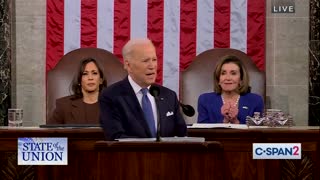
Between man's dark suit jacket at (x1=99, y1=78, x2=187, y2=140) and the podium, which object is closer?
the podium

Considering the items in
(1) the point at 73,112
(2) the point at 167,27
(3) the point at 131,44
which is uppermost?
(2) the point at 167,27

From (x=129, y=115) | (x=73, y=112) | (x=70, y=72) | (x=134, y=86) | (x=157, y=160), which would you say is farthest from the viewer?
(x=70, y=72)

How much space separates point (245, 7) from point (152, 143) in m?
3.79

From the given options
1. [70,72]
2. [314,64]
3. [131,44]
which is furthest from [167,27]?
[131,44]

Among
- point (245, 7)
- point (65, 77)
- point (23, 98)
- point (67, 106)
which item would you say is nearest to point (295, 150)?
point (67, 106)

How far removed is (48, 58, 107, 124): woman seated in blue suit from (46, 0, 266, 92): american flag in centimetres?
121

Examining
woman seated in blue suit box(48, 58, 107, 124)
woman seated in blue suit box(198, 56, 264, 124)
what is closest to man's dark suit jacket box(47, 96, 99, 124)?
woman seated in blue suit box(48, 58, 107, 124)

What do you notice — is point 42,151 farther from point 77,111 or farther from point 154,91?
point 77,111

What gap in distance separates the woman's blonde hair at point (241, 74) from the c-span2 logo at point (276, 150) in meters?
1.57

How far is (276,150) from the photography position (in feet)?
12.6

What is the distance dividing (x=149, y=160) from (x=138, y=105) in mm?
693

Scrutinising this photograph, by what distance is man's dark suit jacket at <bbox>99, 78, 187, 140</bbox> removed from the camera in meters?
3.77

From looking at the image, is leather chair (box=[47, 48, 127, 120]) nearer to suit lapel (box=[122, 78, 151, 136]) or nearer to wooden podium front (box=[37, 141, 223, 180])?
suit lapel (box=[122, 78, 151, 136])

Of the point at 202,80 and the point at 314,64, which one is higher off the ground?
the point at 314,64
